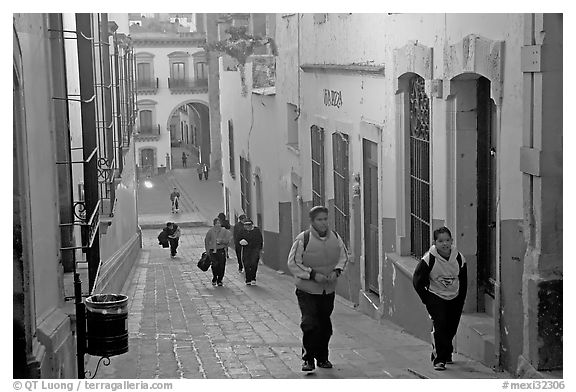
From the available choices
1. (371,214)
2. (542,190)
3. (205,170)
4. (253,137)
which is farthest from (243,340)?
(205,170)

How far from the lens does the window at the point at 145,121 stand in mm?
15974

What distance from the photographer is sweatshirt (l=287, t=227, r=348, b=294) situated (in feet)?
21.0

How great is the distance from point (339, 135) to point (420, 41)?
8.38ft

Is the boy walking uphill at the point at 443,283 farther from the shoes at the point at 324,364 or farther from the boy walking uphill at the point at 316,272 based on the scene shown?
the shoes at the point at 324,364

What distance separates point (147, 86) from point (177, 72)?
193cm

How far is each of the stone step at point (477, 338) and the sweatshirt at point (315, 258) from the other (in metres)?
1.06

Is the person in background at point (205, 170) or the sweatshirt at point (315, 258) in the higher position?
the sweatshirt at point (315, 258)

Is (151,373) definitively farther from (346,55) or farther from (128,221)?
(128,221)

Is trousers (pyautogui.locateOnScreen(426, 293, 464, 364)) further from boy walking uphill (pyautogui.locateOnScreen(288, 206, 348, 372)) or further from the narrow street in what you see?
boy walking uphill (pyautogui.locateOnScreen(288, 206, 348, 372))

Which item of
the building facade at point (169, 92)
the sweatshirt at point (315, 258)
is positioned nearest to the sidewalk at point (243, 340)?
the sweatshirt at point (315, 258)

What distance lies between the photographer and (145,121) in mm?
16281

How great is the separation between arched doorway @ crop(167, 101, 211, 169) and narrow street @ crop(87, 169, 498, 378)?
9.04ft
